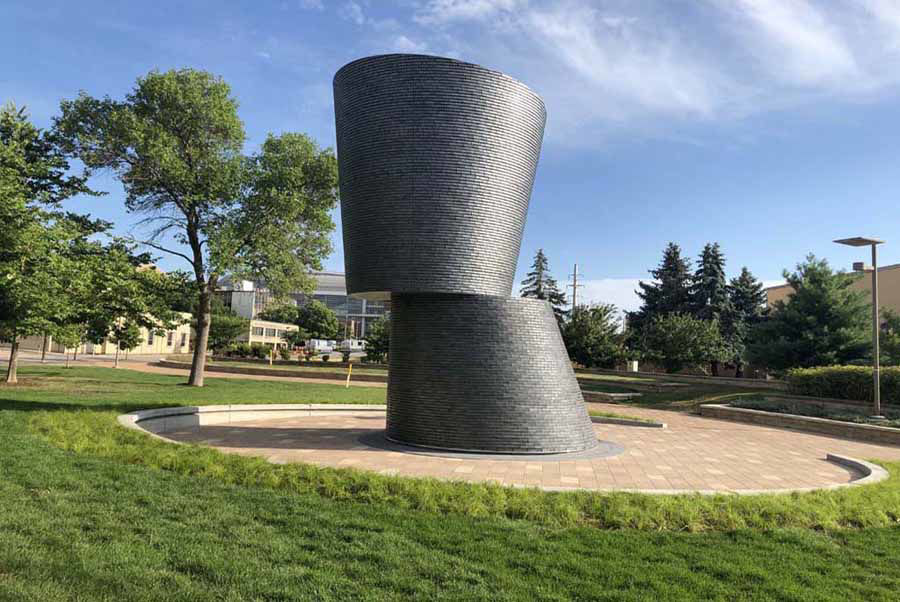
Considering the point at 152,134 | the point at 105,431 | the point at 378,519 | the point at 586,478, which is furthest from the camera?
the point at 152,134

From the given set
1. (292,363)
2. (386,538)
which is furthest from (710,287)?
(386,538)

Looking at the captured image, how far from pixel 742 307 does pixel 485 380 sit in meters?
49.0

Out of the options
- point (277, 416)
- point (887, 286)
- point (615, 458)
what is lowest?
point (277, 416)

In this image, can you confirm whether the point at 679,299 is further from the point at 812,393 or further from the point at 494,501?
the point at 494,501

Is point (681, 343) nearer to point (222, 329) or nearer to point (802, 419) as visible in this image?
point (802, 419)

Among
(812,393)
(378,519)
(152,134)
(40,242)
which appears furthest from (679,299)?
(378,519)

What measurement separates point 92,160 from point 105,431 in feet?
49.7

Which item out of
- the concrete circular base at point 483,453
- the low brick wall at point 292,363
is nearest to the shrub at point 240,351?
the low brick wall at point 292,363

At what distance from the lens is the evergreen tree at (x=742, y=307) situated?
49.0 m

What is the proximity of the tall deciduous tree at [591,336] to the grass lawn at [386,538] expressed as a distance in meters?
30.7

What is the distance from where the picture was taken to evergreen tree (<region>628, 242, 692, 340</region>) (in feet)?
169

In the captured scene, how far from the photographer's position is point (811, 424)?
666 inches

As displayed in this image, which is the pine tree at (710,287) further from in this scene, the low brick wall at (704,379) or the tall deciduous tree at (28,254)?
the tall deciduous tree at (28,254)

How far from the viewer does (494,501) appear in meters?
6.52
